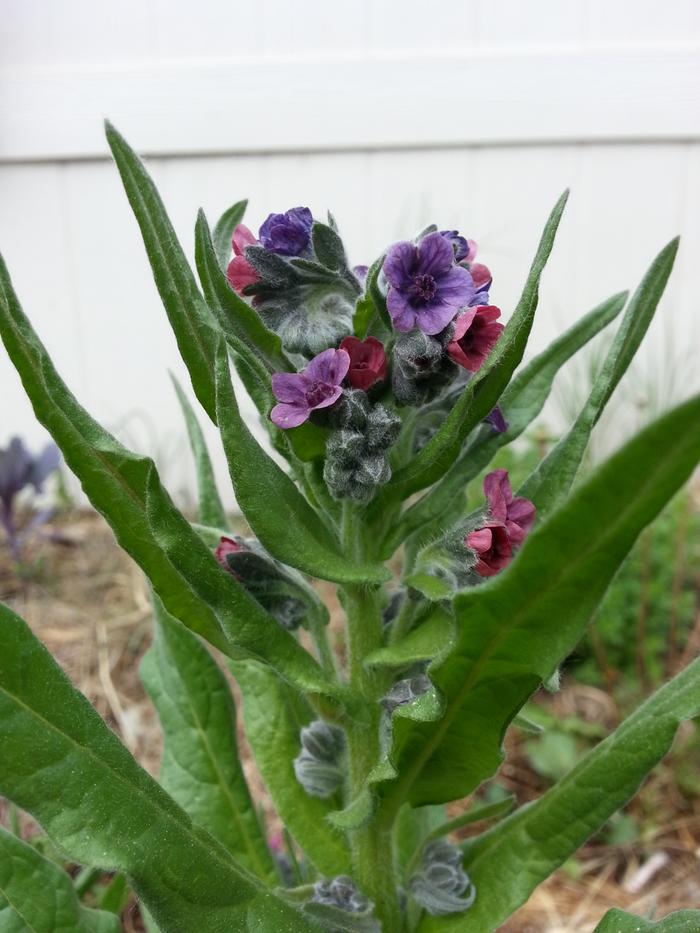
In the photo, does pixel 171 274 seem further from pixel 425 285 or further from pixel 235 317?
pixel 425 285

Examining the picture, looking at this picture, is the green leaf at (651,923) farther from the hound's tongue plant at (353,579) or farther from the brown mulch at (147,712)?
the brown mulch at (147,712)

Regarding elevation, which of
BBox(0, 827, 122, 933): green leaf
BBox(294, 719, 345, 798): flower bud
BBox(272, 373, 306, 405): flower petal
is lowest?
BBox(0, 827, 122, 933): green leaf

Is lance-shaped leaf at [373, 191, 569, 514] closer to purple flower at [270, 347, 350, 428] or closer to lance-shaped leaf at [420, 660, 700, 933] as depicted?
purple flower at [270, 347, 350, 428]

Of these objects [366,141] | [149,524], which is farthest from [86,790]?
[366,141]

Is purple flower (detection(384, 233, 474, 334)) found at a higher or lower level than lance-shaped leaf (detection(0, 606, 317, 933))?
higher

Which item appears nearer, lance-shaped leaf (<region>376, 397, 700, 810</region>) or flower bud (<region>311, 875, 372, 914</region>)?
lance-shaped leaf (<region>376, 397, 700, 810</region>)

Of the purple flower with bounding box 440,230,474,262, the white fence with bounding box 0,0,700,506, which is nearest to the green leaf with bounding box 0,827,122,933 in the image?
the purple flower with bounding box 440,230,474,262
